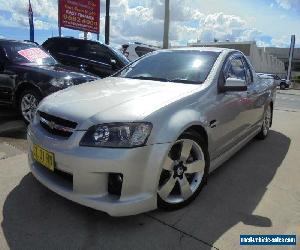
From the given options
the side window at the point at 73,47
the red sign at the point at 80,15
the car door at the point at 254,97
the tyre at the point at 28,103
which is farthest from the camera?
the red sign at the point at 80,15

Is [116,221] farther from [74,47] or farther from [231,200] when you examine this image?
[74,47]

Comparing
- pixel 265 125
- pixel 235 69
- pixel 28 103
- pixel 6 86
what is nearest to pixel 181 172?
pixel 235 69

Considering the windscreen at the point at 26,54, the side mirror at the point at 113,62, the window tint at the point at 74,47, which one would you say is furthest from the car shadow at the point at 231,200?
the window tint at the point at 74,47

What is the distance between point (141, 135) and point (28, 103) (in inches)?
146

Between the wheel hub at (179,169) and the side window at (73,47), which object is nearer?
A: the wheel hub at (179,169)

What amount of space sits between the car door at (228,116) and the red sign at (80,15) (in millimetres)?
15732

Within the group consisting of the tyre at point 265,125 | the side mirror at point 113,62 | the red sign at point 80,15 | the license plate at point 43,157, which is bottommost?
the tyre at point 265,125

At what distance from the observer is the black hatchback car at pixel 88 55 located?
29.5 ft

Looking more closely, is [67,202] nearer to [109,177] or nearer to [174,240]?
[109,177]

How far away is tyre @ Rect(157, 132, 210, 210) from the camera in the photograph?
123 inches

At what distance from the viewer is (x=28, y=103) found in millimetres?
5957

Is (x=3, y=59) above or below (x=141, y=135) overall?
above

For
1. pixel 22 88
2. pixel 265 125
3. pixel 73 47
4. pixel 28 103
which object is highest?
pixel 73 47

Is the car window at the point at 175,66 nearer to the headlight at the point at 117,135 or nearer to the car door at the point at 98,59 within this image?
the headlight at the point at 117,135
